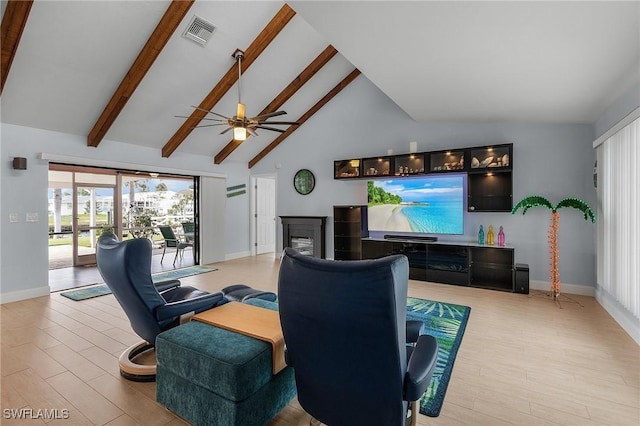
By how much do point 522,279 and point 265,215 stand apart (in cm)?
612

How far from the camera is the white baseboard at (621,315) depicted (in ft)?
9.29

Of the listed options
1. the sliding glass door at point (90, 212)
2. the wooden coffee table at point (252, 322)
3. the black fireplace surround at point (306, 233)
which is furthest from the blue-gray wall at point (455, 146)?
Answer: the wooden coffee table at point (252, 322)

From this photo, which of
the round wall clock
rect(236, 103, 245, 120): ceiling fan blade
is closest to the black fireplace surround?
the round wall clock

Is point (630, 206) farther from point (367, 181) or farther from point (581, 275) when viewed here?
point (367, 181)

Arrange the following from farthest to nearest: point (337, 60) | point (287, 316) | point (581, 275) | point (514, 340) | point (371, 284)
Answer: point (337, 60) → point (581, 275) → point (514, 340) → point (287, 316) → point (371, 284)

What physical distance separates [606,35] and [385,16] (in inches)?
62.2

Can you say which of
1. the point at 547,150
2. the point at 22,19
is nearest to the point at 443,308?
the point at 547,150

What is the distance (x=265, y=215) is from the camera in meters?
8.37

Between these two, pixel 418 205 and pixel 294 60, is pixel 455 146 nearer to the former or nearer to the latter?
pixel 418 205

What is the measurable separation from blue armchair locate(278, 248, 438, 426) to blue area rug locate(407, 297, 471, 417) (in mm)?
891

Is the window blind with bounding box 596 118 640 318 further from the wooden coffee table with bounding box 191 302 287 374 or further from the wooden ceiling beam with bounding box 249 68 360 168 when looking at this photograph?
the wooden ceiling beam with bounding box 249 68 360 168

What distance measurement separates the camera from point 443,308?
3725 mm

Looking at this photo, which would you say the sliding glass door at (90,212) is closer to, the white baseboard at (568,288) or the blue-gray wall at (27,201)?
the blue-gray wall at (27,201)

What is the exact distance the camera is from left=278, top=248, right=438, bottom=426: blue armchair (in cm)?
108
